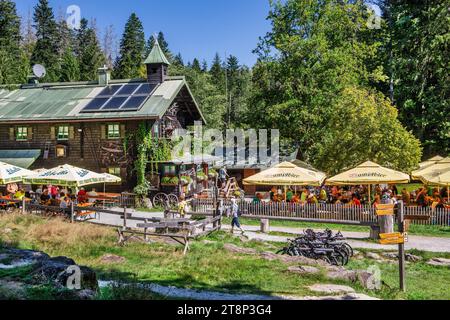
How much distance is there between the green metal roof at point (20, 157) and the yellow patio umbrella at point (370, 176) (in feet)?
71.6

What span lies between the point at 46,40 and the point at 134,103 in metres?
46.1

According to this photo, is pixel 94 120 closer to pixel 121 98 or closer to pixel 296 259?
pixel 121 98

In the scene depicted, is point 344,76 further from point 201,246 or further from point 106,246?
point 106,246

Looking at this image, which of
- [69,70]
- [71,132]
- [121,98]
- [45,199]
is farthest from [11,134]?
[69,70]

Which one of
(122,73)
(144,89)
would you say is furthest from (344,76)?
(122,73)

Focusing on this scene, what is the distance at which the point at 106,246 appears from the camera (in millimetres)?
15242

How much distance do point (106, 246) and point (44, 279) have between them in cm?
703

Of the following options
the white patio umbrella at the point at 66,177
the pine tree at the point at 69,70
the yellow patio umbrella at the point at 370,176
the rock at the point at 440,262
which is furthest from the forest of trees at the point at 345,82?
the white patio umbrella at the point at 66,177

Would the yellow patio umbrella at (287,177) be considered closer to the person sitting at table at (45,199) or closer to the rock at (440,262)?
the rock at (440,262)

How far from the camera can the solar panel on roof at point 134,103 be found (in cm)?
2986

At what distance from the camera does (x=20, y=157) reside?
1266 inches

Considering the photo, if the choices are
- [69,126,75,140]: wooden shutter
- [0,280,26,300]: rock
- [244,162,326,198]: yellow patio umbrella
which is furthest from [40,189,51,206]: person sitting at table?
[0,280,26,300]: rock

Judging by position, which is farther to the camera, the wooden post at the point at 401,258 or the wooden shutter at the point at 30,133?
the wooden shutter at the point at 30,133

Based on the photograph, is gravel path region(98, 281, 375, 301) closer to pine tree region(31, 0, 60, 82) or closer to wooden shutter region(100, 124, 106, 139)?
wooden shutter region(100, 124, 106, 139)
